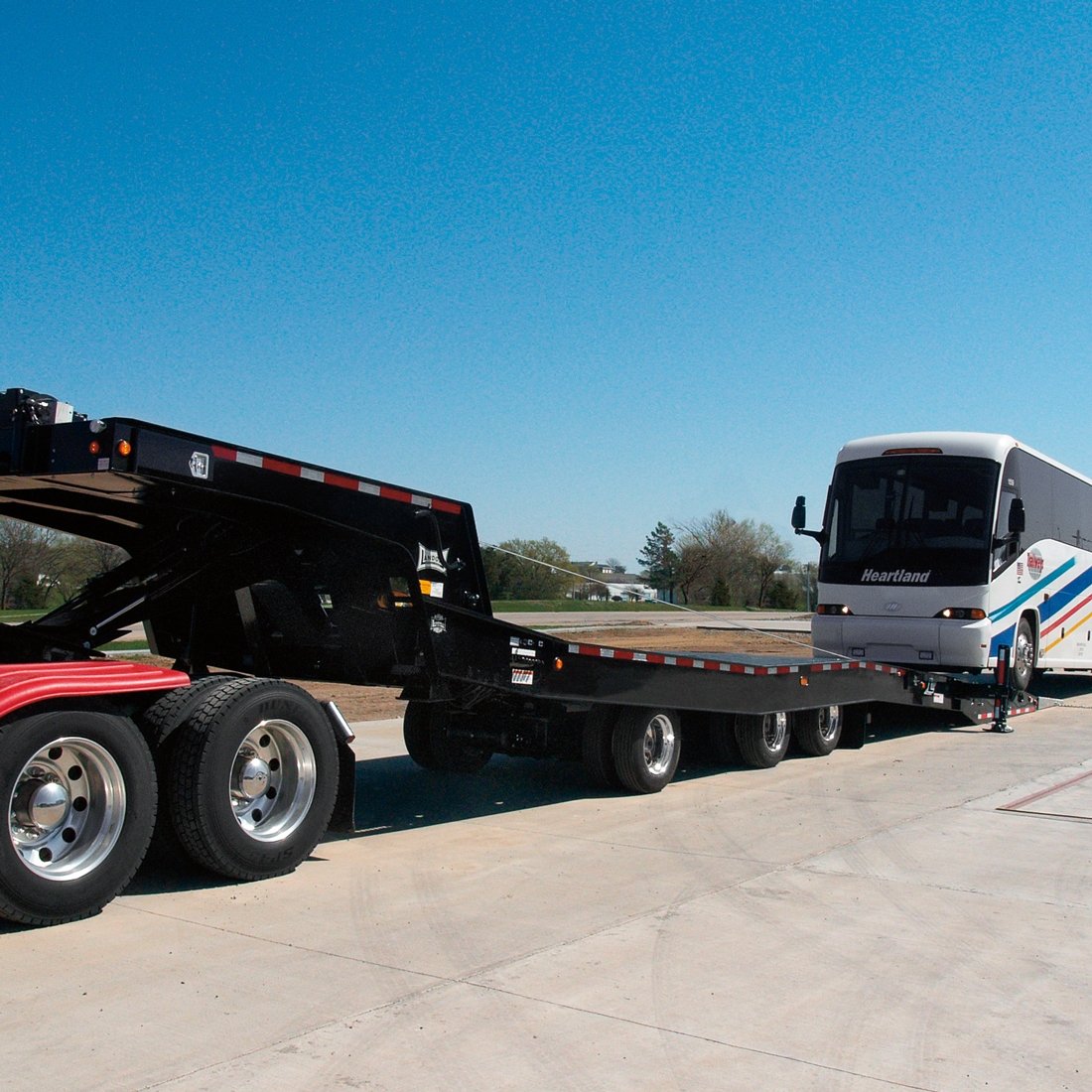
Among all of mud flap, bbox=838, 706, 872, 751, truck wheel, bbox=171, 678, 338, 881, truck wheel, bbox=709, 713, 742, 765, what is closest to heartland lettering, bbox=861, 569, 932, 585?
mud flap, bbox=838, 706, 872, 751

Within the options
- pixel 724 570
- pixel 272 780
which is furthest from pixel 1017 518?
pixel 724 570

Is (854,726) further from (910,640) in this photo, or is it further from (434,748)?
(434,748)

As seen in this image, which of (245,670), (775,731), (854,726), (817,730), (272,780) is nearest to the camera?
(272,780)

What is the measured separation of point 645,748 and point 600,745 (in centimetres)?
41

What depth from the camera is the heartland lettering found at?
Result: 14.0m

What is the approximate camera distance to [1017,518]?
46.5ft

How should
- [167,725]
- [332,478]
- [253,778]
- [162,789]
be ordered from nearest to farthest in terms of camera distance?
[167,725] → [162,789] → [253,778] → [332,478]

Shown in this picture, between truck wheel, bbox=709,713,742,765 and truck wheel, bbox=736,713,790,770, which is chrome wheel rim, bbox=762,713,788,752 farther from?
truck wheel, bbox=709,713,742,765

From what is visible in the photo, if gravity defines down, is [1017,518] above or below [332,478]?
above

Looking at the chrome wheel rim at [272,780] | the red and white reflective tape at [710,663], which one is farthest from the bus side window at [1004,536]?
the chrome wheel rim at [272,780]

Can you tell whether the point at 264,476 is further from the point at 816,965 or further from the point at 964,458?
the point at 964,458

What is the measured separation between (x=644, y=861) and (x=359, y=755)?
4.98 meters

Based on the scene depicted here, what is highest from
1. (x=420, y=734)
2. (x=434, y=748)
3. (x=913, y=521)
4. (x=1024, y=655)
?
(x=913, y=521)

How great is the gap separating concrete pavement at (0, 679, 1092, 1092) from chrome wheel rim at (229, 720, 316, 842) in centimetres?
33
